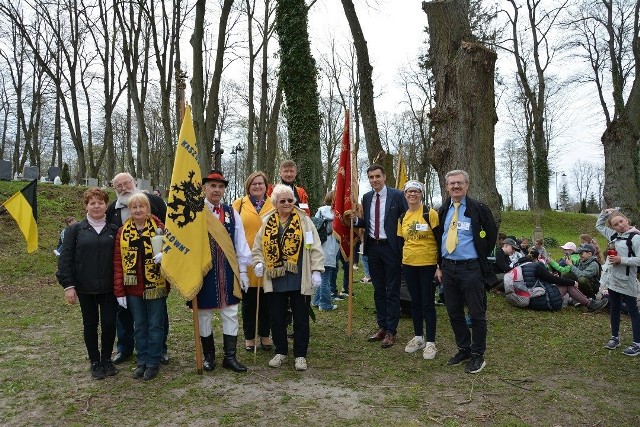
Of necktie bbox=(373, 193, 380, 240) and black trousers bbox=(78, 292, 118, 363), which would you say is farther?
necktie bbox=(373, 193, 380, 240)

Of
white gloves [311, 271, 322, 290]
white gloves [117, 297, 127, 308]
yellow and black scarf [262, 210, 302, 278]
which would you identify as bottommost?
white gloves [117, 297, 127, 308]

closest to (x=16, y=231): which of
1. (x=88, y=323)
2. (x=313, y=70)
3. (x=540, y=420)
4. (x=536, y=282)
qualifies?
(x=313, y=70)

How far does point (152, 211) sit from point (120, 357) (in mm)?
1568

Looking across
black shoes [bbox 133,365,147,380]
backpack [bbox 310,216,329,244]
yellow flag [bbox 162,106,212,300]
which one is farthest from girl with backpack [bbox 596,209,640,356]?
black shoes [bbox 133,365,147,380]

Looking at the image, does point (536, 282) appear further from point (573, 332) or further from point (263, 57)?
point (263, 57)

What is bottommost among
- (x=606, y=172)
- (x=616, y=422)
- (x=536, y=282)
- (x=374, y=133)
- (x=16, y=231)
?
(x=616, y=422)

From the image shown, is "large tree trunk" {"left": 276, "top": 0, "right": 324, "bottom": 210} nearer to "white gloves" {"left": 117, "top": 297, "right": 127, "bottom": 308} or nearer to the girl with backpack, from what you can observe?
"white gloves" {"left": 117, "top": 297, "right": 127, "bottom": 308}

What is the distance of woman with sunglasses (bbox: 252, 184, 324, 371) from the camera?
4.92m

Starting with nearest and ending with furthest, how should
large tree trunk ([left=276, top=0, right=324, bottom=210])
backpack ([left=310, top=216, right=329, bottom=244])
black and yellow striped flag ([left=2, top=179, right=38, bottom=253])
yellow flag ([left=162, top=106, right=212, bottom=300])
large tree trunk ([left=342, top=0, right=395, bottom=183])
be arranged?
yellow flag ([left=162, top=106, right=212, bottom=300])
backpack ([left=310, top=216, right=329, bottom=244])
black and yellow striped flag ([left=2, top=179, right=38, bottom=253])
large tree trunk ([left=276, top=0, right=324, bottom=210])
large tree trunk ([left=342, top=0, right=395, bottom=183])

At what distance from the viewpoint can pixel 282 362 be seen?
508 centimetres

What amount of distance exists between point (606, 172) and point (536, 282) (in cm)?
660

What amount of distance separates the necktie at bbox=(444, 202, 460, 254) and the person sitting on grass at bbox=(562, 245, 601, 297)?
4.13 m

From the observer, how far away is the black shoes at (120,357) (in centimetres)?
516

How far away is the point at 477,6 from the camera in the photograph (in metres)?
16.6
